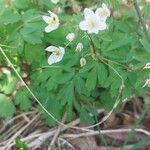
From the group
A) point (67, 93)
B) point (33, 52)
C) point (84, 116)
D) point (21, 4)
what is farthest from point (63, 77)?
point (21, 4)

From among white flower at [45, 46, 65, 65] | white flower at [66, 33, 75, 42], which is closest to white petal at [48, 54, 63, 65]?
white flower at [45, 46, 65, 65]

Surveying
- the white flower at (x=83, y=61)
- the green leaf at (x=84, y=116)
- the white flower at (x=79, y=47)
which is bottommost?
the green leaf at (x=84, y=116)

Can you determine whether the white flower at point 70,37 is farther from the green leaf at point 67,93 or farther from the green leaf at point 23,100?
the green leaf at point 23,100

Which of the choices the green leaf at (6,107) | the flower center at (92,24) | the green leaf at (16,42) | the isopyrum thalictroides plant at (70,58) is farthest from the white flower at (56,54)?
the green leaf at (6,107)

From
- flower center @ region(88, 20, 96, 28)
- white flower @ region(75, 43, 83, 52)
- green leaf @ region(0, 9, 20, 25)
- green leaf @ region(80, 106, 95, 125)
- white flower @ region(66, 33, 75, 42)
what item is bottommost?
green leaf @ region(80, 106, 95, 125)

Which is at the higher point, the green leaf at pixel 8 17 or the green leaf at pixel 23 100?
the green leaf at pixel 8 17

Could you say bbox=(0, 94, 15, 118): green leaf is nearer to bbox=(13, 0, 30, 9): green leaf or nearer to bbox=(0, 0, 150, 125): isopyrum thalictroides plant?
bbox=(0, 0, 150, 125): isopyrum thalictroides plant

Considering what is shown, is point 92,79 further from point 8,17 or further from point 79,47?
point 8,17

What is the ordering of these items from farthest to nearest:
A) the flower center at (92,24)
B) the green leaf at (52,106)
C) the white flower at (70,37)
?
1. the green leaf at (52,106)
2. the white flower at (70,37)
3. the flower center at (92,24)
